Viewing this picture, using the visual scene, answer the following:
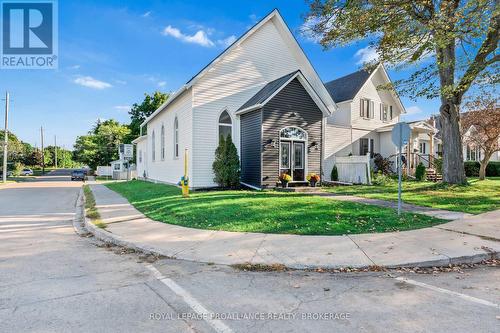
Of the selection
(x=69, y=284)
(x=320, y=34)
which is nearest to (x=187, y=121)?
(x=320, y=34)

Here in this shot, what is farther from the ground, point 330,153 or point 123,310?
point 330,153

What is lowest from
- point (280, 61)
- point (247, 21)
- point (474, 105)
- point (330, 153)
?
point (330, 153)

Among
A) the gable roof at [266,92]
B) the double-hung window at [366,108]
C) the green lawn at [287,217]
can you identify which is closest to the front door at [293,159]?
the gable roof at [266,92]

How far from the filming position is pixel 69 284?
4.35 metres

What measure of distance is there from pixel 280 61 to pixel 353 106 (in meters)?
8.15

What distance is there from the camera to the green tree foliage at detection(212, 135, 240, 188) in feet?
50.6

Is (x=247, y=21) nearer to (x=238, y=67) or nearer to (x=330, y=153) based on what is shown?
(x=238, y=67)

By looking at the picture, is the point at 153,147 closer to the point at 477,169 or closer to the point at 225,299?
the point at 225,299

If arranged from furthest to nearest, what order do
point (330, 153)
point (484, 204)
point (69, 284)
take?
point (330, 153) < point (484, 204) < point (69, 284)

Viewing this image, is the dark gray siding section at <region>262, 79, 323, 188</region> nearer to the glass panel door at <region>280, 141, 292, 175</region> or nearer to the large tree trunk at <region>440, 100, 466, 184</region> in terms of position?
the glass panel door at <region>280, 141, 292, 175</region>

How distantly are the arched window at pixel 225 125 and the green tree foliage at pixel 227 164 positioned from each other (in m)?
0.96

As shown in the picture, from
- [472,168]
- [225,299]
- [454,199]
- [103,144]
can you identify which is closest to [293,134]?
[454,199]

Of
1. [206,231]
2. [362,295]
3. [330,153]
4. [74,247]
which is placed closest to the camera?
[362,295]

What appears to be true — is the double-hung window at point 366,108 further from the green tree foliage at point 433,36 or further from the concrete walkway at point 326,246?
the concrete walkway at point 326,246
